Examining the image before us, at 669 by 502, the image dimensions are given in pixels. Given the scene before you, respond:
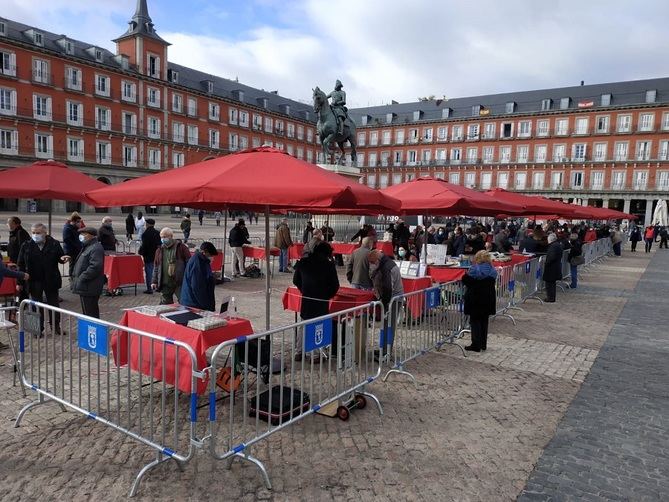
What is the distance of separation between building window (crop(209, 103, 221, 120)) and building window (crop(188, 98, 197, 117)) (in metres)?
2.19

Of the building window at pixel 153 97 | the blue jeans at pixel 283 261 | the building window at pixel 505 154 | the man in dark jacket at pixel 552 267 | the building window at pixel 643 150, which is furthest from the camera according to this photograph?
the building window at pixel 505 154

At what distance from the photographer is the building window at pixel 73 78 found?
44.4 m

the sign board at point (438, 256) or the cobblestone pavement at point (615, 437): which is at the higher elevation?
the sign board at point (438, 256)

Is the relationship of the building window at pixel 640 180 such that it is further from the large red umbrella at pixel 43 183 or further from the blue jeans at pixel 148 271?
the large red umbrella at pixel 43 183

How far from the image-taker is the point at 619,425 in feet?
16.4

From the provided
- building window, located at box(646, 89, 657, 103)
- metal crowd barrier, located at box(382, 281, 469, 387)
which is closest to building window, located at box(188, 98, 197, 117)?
building window, located at box(646, 89, 657, 103)

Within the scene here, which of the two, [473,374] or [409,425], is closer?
[409,425]

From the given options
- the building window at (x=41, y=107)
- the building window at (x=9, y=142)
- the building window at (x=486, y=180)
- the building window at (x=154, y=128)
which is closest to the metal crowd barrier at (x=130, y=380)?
the building window at (x=9, y=142)

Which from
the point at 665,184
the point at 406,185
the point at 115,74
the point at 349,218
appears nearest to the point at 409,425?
the point at 406,185

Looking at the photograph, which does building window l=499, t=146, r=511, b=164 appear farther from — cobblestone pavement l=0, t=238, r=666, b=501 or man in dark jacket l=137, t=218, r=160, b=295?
cobblestone pavement l=0, t=238, r=666, b=501

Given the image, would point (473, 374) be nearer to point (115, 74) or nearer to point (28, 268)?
point (28, 268)

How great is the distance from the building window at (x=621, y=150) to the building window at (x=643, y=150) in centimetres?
121

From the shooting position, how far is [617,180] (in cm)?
5738

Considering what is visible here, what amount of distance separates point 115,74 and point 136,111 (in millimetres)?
3964
